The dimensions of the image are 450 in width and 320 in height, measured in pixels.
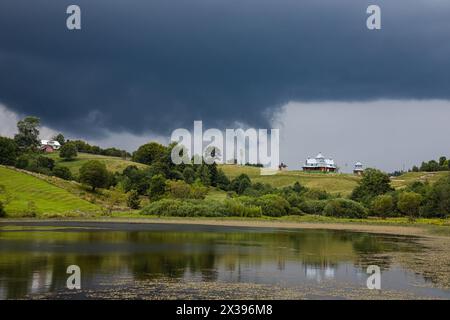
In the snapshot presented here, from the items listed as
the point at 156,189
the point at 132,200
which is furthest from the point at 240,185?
the point at 132,200

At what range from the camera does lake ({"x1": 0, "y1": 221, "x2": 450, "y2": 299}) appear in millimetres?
34656

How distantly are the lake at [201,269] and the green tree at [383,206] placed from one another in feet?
221

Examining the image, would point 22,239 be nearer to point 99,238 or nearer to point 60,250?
point 99,238

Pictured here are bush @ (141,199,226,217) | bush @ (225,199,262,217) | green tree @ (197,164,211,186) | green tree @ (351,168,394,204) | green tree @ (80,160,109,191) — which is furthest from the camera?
Result: green tree @ (197,164,211,186)

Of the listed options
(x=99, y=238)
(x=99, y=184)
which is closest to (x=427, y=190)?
(x=99, y=184)

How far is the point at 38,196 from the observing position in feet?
443

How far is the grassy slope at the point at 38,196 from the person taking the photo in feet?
407

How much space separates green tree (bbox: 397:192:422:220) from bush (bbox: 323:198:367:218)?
8295 mm

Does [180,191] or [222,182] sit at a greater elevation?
[222,182]

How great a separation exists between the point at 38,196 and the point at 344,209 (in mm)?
70614

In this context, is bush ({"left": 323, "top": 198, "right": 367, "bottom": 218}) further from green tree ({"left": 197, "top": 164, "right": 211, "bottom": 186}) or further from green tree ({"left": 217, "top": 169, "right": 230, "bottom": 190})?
green tree ({"left": 217, "top": 169, "right": 230, "bottom": 190})

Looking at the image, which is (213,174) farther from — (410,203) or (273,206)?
(410,203)

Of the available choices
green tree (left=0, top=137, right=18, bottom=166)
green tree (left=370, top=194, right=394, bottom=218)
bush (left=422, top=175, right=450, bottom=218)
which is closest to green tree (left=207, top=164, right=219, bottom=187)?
green tree (left=0, top=137, right=18, bottom=166)
